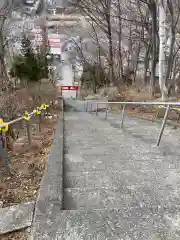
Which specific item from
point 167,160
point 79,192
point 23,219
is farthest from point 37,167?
point 167,160

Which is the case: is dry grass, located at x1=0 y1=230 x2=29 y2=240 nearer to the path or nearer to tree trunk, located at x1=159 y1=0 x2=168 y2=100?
the path

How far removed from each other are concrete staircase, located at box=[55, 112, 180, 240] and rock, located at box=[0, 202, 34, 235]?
0.27 m

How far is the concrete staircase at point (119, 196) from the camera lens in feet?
4.72

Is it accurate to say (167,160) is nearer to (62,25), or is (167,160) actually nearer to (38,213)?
(38,213)

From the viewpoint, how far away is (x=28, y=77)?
69.3 feet

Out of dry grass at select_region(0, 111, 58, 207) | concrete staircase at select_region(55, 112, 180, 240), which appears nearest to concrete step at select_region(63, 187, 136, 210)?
concrete staircase at select_region(55, 112, 180, 240)

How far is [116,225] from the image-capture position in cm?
148

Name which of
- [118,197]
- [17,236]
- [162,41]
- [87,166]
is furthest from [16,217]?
[162,41]

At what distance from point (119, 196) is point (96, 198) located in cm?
21

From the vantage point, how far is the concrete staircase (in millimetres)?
1439

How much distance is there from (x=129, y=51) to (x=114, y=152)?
18205 mm

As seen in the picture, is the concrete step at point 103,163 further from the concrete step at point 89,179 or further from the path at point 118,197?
the concrete step at point 89,179

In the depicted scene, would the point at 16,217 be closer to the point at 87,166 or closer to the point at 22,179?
the point at 22,179

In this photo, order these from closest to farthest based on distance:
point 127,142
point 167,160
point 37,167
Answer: point 37,167
point 167,160
point 127,142
